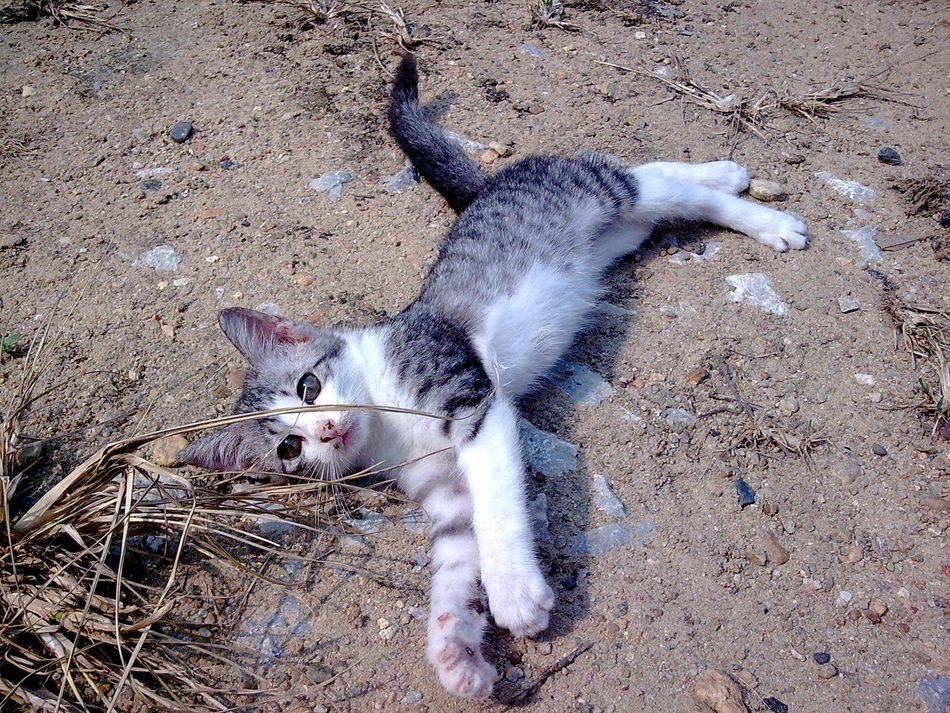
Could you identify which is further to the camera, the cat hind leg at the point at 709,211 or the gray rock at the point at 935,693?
the cat hind leg at the point at 709,211

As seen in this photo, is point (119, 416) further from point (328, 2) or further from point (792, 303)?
point (328, 2)

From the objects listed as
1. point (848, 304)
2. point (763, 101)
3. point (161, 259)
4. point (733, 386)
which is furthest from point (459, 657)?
point (763, 101)

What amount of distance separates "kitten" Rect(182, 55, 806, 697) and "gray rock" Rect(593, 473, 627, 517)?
32cm

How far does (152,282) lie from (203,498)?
1.63 metres

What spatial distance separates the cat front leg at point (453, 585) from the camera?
2.12 meters

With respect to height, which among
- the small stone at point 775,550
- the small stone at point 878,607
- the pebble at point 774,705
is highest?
the pebble at point 774,705

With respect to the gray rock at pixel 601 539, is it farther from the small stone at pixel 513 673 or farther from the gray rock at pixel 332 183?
the gray rock at pixel 332 183

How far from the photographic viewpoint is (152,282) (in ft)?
11.3

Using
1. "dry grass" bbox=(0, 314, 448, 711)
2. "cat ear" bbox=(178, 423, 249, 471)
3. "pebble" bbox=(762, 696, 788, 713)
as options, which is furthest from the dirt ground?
"cat ear" bbox=(178, 423, 249, 471)

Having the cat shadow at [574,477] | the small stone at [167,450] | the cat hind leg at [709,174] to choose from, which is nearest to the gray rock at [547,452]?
the cat shadow at [574,477]

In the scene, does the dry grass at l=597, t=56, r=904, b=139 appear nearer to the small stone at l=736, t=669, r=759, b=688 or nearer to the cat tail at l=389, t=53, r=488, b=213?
the cat tail at l=389, t=53, r=488, b=213

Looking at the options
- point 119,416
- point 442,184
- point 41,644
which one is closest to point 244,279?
point 119,416

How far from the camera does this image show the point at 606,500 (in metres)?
2.62

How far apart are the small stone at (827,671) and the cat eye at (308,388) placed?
193 cm
